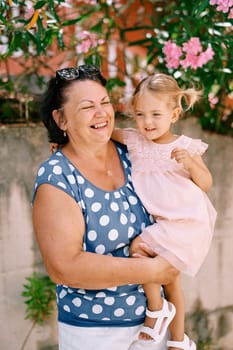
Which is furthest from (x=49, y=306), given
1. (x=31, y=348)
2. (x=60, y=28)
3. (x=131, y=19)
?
(x=131, y=19)

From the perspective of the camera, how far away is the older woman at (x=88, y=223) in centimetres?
226

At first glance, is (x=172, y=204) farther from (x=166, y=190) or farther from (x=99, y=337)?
(x=99, y=337)

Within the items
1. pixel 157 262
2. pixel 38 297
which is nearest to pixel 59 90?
pixel 157 262

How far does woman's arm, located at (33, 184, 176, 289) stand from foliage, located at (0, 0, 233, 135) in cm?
123

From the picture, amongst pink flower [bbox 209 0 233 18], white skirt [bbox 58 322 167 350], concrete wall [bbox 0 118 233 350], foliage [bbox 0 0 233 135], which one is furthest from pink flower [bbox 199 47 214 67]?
white skirt [bbox 58 322 167 350]

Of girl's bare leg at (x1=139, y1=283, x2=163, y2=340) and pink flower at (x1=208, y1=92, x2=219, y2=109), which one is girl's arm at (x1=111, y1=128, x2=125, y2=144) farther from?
pink flower at (x1=208, y1=92, x2=219, y2=109)

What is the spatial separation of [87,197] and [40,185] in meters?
0.17

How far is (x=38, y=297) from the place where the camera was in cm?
382

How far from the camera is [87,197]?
238 centimetres

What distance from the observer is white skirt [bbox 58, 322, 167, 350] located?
2.47m

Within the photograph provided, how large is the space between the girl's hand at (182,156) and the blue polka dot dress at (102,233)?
0.20 m

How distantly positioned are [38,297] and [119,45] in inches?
65.9

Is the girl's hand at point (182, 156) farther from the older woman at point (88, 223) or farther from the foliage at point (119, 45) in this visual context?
the foliage at point (119, 45)

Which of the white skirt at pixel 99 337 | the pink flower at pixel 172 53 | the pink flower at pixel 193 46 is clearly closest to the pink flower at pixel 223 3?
the pink flower at pixel 193 46
